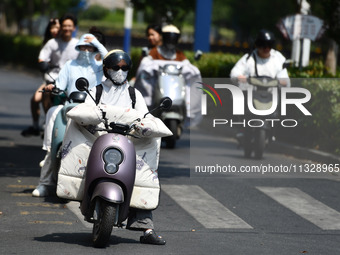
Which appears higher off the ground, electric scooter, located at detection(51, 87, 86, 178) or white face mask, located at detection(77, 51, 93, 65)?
white face mask, located at detection(77, 51, 93, 65)

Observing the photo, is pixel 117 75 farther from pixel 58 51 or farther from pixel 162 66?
pixel 162 66

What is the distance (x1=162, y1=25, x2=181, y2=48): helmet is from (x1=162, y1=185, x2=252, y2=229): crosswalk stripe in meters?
4.20

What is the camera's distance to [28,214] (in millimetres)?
9242

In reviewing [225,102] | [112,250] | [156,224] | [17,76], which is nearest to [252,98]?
[225,102]

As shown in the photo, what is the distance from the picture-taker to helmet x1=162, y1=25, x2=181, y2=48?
15.2 meters

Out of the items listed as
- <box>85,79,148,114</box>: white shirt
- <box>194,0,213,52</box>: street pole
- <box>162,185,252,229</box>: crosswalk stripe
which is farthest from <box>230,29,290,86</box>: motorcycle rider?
<box>194,0,213,52</box>: street pole

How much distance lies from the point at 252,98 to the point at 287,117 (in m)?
1.06

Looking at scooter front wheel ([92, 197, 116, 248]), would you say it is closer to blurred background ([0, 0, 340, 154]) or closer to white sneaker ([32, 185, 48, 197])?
white sneaker ([32, 185, 48, 197])

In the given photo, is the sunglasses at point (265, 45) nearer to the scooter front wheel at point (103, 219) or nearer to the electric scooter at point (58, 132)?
the electric scooter at point (58, 132)

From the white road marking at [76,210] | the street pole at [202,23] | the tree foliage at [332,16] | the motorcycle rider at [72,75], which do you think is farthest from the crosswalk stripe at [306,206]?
the street pole at [202,23]

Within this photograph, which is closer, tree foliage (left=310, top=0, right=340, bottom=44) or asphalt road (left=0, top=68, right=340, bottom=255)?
asphalt road (left=0, top=68, right=340, bottom=255)

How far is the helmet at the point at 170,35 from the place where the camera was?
1523cm

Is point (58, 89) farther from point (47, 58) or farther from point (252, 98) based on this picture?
point (252, 98)

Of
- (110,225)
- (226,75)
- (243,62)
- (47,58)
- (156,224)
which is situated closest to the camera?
(110,225)
